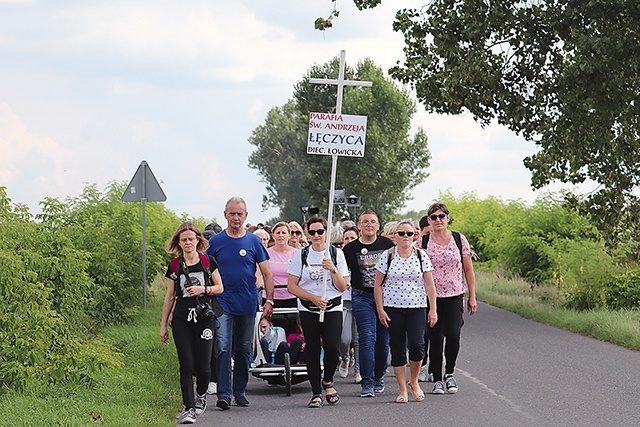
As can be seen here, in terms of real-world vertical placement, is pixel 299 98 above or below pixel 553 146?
above

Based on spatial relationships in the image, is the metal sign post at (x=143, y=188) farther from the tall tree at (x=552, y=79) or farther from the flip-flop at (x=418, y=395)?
the flip-flop at (x=418, y=395)

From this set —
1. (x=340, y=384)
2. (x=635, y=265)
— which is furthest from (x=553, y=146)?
(x=340, y=384)

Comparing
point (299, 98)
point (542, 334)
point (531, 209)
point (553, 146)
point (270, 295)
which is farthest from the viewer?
point (299, 98)

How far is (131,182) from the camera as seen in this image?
22.3 m

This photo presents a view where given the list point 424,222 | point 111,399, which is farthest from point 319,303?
point 424,222

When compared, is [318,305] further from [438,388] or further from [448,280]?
[438,388]

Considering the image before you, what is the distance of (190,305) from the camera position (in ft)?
37.2

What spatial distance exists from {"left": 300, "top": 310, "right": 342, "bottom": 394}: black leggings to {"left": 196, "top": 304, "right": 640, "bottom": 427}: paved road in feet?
1.22

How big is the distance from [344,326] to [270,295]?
5.23ft

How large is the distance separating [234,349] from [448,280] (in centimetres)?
245

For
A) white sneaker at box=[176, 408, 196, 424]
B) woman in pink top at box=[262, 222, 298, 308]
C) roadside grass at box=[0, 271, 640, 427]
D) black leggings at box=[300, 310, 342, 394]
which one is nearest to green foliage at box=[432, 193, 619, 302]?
roadside grass at box=[0, 271, 640, 427]

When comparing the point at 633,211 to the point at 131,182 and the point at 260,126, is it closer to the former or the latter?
the point at 131,182

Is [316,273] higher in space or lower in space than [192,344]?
higher

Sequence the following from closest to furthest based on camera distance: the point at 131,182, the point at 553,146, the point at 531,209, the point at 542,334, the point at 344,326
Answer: the point at 344,326 → the point at 542,334 → the point at 131,182 → the point at 553,146 → the point at 531,209
